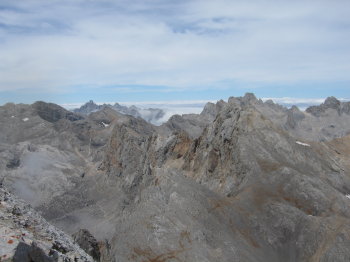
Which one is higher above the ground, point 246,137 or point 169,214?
point 246,137

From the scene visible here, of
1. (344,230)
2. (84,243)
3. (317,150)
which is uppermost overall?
(317,150)

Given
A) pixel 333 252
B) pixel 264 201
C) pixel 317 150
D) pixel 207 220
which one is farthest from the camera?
pixel 317 150

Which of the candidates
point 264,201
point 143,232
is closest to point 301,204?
point 264,201

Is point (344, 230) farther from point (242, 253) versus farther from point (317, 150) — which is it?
point (317, 150)

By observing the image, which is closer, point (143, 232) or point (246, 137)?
point (143, 232)

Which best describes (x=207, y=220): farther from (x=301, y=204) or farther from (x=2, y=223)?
(x=2, y=223)

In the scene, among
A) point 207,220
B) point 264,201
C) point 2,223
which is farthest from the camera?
point 264,201

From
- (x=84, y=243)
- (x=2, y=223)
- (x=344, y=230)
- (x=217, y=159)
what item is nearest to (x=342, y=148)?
(x=217, y=159)

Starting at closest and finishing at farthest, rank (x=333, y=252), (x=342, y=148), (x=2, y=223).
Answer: (x=2, y=223) < (x=333, y=252) < (x=342, y=148)

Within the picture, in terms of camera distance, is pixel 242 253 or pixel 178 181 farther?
pixel 178 181
